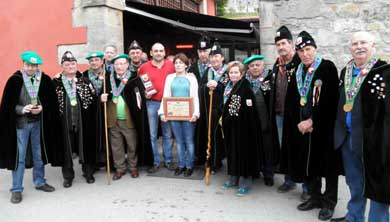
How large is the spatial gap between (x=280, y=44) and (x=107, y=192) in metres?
2.99

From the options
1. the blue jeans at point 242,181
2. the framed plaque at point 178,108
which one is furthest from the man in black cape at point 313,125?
the framed plaque at point 178,108

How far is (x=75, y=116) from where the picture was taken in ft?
17.0

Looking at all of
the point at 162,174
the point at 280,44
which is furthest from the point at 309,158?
the point at 162,174

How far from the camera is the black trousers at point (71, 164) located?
5141 millimetres

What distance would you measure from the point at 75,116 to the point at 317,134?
336 centimetres

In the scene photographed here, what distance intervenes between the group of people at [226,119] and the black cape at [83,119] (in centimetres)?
1

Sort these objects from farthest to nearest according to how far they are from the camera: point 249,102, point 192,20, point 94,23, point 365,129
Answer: point 192,20 < point 94,23 < point 249,102 < point 365,129

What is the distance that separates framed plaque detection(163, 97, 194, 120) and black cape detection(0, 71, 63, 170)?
5.07 feet

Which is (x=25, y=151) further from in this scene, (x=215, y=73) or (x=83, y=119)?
(x=215, y=73)

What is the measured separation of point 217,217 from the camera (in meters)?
3.94

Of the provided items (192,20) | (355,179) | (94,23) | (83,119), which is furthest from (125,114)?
(192,20)

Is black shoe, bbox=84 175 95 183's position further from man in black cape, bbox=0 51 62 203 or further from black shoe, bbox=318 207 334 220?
black shoe, bbox=318 207 334 220

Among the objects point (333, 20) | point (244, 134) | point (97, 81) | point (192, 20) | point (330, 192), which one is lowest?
point (330, 192)

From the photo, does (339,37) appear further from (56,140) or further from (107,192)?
(56,140)
